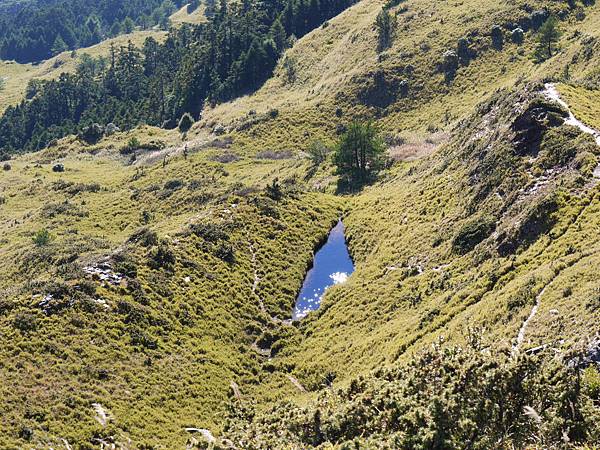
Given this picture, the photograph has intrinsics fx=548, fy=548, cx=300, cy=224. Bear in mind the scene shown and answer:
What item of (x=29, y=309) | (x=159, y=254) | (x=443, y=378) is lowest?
(x=159, y=254)

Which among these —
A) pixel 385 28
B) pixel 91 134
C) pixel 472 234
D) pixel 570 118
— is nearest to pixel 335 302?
pixel 472 234

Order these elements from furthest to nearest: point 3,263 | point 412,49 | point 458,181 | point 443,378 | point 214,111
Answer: point 214,111 → point 412,49 → point 3,263 → point 458,181 → point 443,378

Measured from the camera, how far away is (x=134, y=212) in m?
87.9

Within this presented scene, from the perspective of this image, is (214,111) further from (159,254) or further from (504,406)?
(504,406)

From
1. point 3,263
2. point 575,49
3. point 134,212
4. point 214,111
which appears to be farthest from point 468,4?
point 3,263

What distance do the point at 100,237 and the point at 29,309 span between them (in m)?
38.6

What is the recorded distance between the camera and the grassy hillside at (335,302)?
22016 millimetres

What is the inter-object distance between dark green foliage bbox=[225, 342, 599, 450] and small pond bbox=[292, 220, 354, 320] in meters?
29.0

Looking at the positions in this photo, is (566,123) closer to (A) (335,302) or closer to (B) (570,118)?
(B) (570,118)

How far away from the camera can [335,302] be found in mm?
51938

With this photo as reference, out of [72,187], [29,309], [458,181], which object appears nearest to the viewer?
[29,309]

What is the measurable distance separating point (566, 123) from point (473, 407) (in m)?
41.1

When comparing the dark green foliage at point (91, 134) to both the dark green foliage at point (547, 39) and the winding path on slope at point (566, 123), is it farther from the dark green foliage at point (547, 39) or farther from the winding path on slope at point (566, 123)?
the winding path on slope at point (566, 123)

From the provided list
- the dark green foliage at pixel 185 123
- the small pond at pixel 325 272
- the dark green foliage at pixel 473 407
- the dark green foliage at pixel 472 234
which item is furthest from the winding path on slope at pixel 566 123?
the dark green foliage at pixel 185 123
